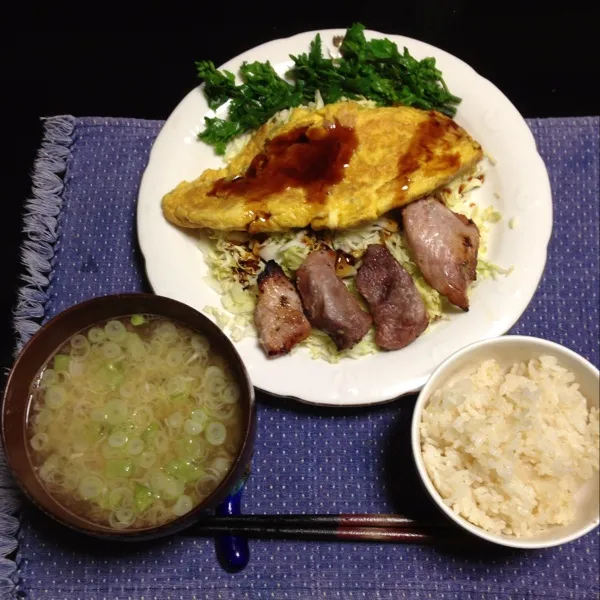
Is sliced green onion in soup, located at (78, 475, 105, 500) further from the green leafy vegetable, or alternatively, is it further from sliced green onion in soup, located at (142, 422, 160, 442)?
the green leafy vegetable

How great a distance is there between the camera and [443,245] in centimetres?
302

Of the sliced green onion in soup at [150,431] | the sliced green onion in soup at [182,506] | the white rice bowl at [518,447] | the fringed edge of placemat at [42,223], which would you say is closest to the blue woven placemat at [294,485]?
the fringed edge of placemat at [42,223]

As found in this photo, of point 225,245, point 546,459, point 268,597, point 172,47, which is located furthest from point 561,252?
point 172,47

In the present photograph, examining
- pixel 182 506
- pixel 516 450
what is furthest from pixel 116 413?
pixel 516 450

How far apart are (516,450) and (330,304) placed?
1006mm

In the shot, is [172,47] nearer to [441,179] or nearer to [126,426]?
[441,179]

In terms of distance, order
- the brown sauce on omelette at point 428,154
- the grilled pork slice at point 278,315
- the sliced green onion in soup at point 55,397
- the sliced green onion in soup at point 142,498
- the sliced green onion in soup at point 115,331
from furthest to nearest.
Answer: the brown sauce on omelette at point 428,154
the grilled pork slice at point 278,315
the sliced green onion in soup at point 115,331
the sliced green onion in soup at point 55,397
the sliced green onion in soup at point 142,498

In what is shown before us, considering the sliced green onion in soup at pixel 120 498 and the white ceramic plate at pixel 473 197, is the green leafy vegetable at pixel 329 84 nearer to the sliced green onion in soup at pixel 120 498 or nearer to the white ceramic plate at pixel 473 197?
the white ceramic plate at pixel 473 197

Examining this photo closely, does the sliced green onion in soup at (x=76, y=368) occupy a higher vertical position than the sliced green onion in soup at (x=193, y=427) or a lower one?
higher

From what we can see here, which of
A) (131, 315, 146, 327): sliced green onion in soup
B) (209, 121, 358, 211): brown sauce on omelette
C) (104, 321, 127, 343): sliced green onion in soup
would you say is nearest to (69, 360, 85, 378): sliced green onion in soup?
(104, 321, 127, 343): sliced green onion in soup

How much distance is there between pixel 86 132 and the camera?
351 cm

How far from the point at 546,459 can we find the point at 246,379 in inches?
46.5

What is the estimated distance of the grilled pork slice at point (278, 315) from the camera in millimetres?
2881

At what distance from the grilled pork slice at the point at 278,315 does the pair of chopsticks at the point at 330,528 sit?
741mm
